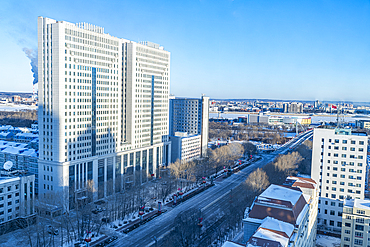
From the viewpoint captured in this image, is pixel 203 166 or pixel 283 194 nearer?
pixel 283 194

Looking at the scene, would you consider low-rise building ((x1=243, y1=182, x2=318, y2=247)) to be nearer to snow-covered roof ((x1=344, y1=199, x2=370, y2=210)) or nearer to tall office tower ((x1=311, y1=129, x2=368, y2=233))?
snow-covered roof ((x1=344, y1=199, x2=370, y2=210))

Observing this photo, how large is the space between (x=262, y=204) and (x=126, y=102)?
2939 cm

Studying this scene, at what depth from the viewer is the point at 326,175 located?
36.6 m

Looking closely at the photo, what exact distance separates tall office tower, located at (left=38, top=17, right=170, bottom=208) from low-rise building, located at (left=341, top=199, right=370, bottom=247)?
26.3m

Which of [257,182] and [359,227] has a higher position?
[257,182]

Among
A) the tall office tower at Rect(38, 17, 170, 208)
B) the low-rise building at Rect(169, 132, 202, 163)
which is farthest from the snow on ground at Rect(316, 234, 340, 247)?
the low-rise building at Rect(169, 132, 202, 163)

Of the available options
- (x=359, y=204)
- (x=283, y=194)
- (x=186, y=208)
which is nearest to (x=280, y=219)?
(x=283, y=194)

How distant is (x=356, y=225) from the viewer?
87.9 ft

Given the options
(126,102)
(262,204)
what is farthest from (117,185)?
(262,204)

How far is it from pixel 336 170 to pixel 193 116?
37.7 metres

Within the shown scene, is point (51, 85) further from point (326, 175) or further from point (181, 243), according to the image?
point (326, 175)

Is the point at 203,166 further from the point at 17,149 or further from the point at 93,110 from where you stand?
the point at 17,149

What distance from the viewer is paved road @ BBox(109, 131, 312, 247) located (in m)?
30.3

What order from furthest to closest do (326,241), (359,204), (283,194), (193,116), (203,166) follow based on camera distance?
(193,116) → (203,166) → (326,241) → (359,204) → (283,194)
